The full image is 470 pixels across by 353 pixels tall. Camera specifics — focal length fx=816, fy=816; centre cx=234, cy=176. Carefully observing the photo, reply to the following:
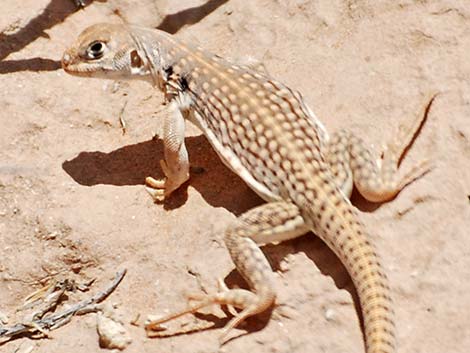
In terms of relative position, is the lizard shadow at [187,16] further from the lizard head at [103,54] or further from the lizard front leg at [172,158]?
the lizard front leg at [172,158]

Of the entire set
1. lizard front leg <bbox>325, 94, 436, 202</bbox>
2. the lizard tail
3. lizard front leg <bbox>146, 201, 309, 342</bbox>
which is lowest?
lizard front leg <bbox>146, 201, 309, 342</bbox>

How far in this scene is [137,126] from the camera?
5609 mm

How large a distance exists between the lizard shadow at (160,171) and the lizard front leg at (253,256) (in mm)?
458

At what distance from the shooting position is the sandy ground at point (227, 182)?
4.29 metres

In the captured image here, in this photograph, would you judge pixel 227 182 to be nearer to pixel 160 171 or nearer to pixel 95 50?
pixel 160 171

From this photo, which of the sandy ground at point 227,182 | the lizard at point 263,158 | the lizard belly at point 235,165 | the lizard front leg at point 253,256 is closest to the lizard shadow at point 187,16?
the sandy ground at point 227,182

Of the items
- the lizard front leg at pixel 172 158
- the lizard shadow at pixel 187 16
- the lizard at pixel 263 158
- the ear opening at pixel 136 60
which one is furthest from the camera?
the lizard shadow at pixel 187 16

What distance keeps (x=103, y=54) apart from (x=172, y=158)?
79 cm

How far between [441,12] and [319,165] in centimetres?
165

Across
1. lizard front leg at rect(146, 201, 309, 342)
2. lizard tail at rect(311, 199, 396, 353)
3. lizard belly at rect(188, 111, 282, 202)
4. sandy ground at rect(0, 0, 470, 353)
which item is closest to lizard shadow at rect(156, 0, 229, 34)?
sandy ground at rect(0, 0, 470, 353)

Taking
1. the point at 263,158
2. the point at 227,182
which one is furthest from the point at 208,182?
the point at 263,158

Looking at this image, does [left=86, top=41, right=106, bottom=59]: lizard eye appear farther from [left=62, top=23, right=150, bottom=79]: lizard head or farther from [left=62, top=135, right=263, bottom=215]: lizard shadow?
[left=62, top=135, right=263, bottom=215]: lizard shadow

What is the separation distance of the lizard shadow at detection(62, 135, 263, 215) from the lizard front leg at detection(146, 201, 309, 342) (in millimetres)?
458

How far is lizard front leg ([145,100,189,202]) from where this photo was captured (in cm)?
495
